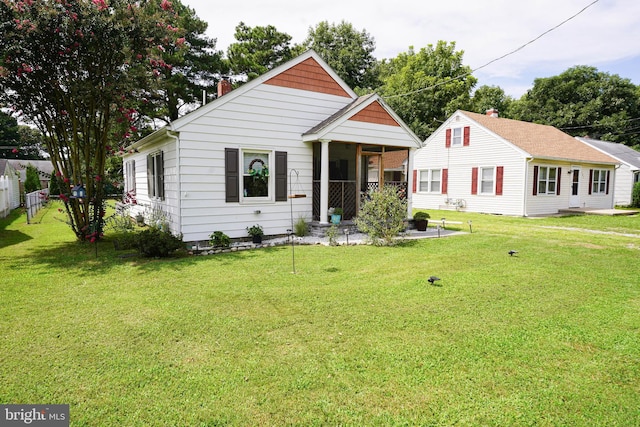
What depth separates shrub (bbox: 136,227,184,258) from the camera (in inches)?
305

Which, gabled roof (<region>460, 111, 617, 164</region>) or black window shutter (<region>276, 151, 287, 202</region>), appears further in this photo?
gabled roof (<region>460, 111, 617, 164</region>)

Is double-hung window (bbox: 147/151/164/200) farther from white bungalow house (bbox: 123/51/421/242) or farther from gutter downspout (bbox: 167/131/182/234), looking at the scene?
gutter downspout (bbox: 167/131/182/234)

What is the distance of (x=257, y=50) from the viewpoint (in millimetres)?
29047

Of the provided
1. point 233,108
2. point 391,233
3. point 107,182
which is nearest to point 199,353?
point 391,233

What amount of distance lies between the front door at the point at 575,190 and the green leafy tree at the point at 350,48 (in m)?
24.8

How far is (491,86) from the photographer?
40.2m

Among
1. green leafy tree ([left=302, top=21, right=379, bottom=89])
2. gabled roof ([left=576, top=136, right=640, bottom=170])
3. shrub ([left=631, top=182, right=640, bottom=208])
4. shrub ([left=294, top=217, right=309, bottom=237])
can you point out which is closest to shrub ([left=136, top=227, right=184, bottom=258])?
shrub ([left=294, top=217, right=309, bottom=237])

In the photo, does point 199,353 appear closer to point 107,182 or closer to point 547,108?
point 107,182

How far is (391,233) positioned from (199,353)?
21.9 ft

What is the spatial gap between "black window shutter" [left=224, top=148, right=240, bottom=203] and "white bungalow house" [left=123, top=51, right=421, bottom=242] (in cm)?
3

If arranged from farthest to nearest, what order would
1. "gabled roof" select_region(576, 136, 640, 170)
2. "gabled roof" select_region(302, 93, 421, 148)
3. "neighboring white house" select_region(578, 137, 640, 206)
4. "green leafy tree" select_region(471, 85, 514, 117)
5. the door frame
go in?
"green leafy tree" select_region(471, 85, 514, 117) → "neighboring white house" select_region(578, 137, 640, 206) → "gabled roof" select_region(576, 136, 640, 170) → the door frame → "gabled roof" select_region(302, 93, 421, 148)

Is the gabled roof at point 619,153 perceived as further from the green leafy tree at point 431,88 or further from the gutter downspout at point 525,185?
the green leafy tree at point 431,88

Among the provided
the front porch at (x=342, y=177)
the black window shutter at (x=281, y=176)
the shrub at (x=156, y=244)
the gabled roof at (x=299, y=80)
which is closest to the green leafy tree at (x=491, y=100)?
the front porch at (x=342, y=177)

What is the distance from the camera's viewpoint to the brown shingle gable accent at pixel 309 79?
10.2 meters
